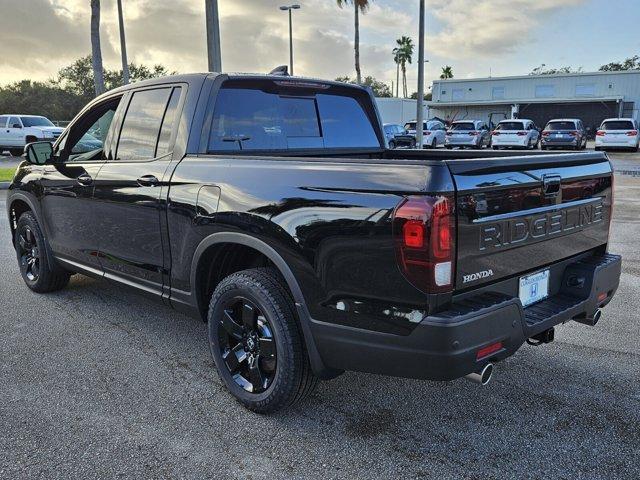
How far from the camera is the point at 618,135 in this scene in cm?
2656

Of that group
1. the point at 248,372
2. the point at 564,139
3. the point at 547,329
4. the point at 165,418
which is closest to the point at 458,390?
the point at 547,329

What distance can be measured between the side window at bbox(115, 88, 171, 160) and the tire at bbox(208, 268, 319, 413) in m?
1.26

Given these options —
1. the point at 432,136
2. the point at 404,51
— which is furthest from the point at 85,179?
the point at 404,51

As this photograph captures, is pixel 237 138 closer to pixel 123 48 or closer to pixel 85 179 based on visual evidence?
pixel 85 179

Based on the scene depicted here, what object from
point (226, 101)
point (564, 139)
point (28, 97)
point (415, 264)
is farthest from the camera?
point (28, 97)

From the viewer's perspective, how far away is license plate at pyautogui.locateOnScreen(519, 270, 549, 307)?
9.30 ft

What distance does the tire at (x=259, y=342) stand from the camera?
2877mm

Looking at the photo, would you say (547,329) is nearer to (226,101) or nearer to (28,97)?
(226,101)

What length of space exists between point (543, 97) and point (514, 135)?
22.5 meters

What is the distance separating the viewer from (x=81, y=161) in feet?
14.6

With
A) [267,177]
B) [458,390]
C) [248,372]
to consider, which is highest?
[267,177]

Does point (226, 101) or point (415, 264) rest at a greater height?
point (226, 101)

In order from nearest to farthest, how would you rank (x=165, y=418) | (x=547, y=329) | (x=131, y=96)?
(x=547, y=329)
(x=165, y=418)
(x=131, y=96)

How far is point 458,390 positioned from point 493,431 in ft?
1.60
